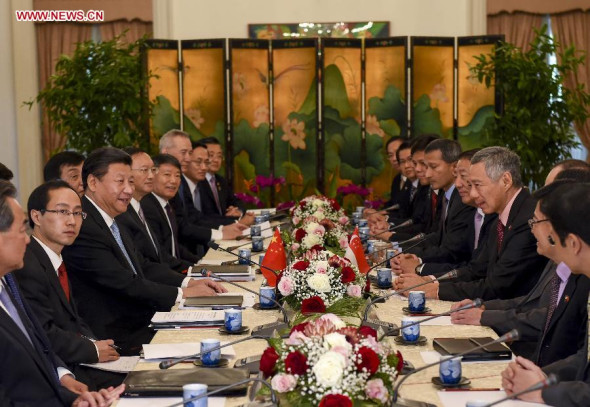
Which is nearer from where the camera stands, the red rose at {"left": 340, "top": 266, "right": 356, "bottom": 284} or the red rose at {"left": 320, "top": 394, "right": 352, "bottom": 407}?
the red rose at {"left": 320, "top": 394, "right": 352, "bottom": 407}

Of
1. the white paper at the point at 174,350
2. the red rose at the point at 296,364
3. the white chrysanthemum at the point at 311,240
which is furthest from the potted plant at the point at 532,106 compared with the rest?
the red rose at the point at 296,364

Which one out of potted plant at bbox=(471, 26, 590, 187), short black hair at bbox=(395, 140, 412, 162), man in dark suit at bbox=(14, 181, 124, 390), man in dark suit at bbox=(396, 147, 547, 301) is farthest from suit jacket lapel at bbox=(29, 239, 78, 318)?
potted plant at bbox=(471, 26, 590, 187)

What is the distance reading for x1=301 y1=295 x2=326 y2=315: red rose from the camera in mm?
3303

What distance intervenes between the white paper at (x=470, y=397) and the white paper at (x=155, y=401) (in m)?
0.61

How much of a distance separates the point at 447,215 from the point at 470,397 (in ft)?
10.7

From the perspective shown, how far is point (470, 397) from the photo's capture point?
8.33ft

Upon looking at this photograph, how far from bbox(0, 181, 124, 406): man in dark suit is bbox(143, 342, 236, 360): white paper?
0.26 metres

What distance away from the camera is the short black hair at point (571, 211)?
260 centimetres

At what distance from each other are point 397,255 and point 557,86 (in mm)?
4589

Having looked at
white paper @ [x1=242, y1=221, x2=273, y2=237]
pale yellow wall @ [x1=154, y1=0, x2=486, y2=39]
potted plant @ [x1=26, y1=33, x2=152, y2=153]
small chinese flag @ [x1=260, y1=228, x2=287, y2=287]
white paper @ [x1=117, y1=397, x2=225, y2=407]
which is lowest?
white paper @ [x1=242, y1=221, x2=273, y2=237]

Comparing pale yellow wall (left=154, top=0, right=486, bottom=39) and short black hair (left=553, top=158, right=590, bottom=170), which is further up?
pale yellow wall (left=154, top=0, right=486, bottom=39)

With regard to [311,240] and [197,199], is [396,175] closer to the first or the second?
[197,199]

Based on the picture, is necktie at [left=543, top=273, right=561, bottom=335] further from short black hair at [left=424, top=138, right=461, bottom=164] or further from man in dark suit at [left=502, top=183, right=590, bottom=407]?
short black hair at [left=424, top=138, right=461, bottom=164]

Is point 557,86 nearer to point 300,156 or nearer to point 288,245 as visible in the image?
point 300,156
